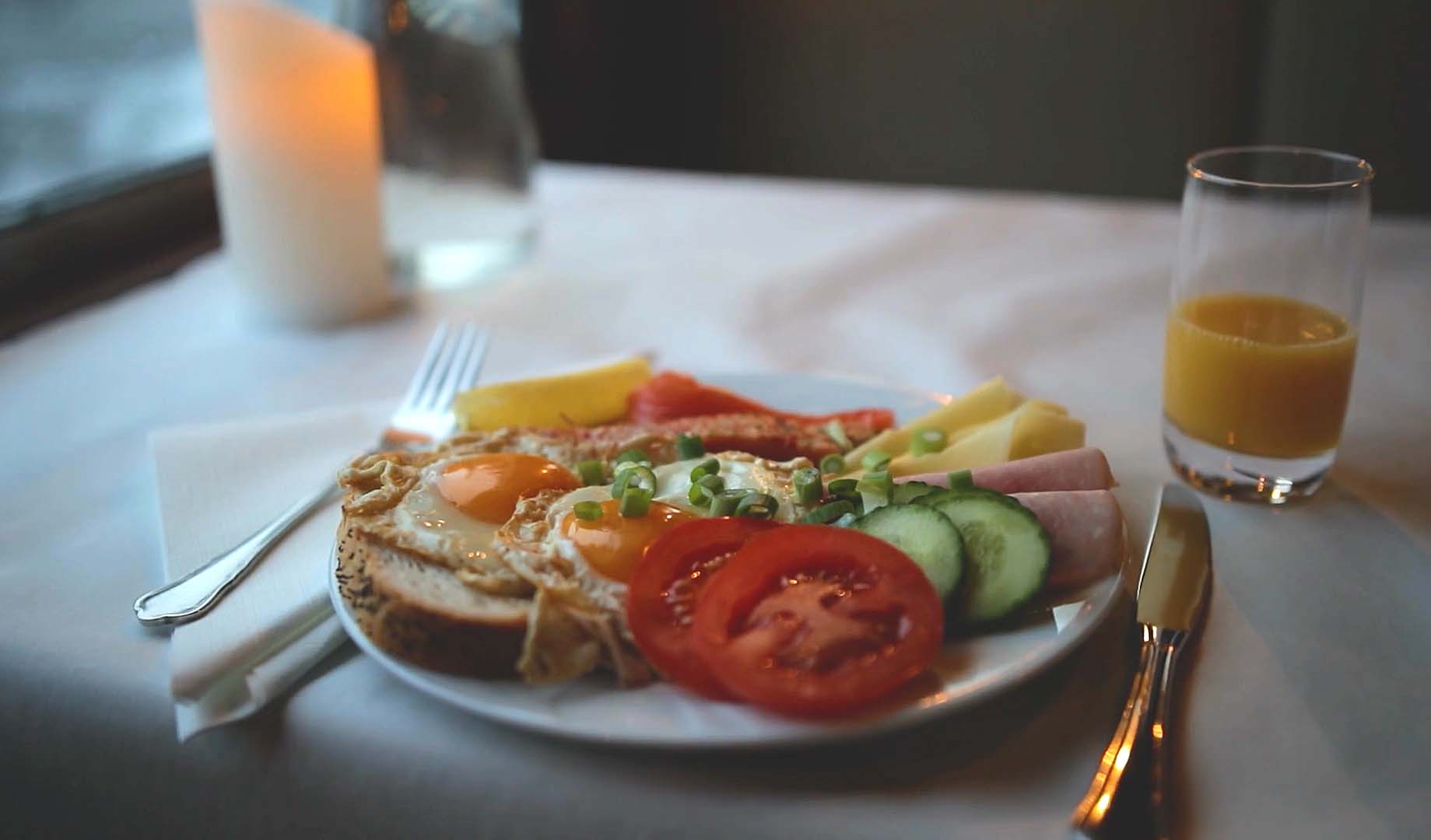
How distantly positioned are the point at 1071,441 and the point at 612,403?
670 mm

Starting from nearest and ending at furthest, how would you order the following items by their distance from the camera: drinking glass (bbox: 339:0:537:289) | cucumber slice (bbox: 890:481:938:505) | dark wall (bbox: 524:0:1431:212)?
1. cucumber slice (bbox: 890:481:938:505)
2. drinking glass (bbox: 339:0:537:289)
3. dark wall (bbox: 524:0:1431:212)

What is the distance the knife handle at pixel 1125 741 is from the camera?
90 cm

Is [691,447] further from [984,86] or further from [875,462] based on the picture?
[984,86]

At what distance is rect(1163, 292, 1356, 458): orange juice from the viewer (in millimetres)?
1406

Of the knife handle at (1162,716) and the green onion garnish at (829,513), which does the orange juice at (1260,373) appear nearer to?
the knife handle at (1162,716)

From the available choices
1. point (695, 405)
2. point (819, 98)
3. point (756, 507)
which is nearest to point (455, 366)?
point (695, 405)

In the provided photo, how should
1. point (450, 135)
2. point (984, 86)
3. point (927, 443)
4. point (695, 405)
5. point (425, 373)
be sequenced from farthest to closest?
1. point (984, 86)
2. point (450, 135)
3. point (425, 373)
4. point (695, 405)
5. point (927, 443)

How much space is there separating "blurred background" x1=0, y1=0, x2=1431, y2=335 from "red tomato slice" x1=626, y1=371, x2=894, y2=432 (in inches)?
56.1

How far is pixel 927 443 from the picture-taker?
1440 mm

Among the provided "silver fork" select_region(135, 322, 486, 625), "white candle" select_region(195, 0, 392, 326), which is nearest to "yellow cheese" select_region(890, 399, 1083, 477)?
"silver fork" select_region(135, 322, 486, 625)

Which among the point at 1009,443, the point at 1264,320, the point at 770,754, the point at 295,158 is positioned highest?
the point at 295,158

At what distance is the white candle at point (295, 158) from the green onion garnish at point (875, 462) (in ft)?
4.37

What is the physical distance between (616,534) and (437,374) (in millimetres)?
825

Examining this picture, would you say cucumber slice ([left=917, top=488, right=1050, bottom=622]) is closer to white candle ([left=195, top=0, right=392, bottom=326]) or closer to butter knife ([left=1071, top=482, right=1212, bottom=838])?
butter knife ([left=1071, top=482, right=1212, bottom=838])
